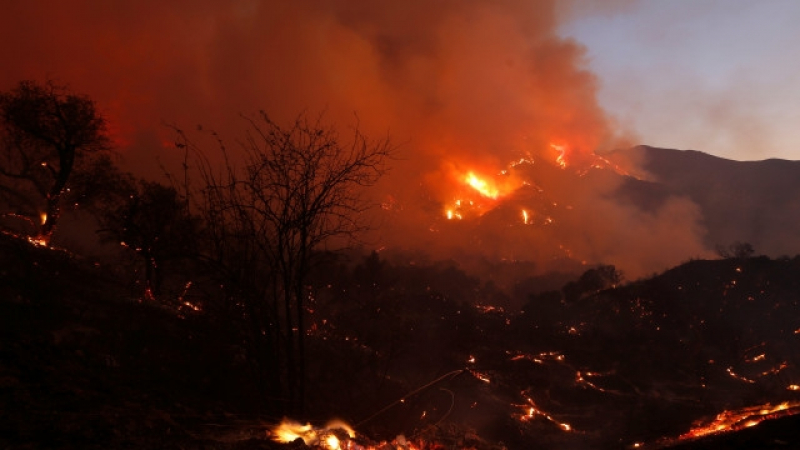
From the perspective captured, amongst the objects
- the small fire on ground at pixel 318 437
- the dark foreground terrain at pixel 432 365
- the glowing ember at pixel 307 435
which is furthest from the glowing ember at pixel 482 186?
the glowing ember at pixel 307 435

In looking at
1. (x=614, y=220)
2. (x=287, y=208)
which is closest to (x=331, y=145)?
(x=287, y=208)

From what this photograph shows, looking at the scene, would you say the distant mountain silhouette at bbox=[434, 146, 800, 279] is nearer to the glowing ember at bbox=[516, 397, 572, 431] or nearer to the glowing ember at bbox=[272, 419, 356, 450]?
the glowing ember at bbox=[516, 397, 572, 431]

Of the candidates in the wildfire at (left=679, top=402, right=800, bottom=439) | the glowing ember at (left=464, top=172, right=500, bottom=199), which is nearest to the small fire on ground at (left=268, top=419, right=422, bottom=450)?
the wildfire at (left=679, top=402, right=800, bottom=439)

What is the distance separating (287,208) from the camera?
7031 millimetres

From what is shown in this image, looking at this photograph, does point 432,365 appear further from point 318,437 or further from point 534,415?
point 318,437

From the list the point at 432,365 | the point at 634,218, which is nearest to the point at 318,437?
the point at 432,365

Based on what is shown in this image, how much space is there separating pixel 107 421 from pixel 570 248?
4171 inches

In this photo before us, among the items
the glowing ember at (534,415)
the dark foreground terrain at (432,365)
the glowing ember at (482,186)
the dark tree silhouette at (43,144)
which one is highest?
the glowing ember at (482,186)

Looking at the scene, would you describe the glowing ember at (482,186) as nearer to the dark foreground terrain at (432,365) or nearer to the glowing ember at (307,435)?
the dark foreground terrain at (432,365)

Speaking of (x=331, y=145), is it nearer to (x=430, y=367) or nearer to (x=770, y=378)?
(x=430, y=367)

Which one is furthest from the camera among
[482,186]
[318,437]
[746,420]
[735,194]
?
[482,186]

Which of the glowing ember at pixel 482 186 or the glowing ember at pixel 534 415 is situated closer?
the glowing ember at pixel 534 415

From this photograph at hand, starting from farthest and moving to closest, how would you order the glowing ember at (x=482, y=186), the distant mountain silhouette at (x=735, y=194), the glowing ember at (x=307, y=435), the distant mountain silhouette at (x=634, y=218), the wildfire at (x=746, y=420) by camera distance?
the glowing ember at (x=482, y=186) < the distant mountain silhouette at (x=634, y=218) < the distant mountain silhouette at (x=735, y=194) < the wildfire at (x=746, y=420) < the glowing ember at (x=307, y=435)

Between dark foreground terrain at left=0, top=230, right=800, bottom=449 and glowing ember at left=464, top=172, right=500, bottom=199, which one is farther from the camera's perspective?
glowing ember at left=464, top=172, right=500, bottom=199
